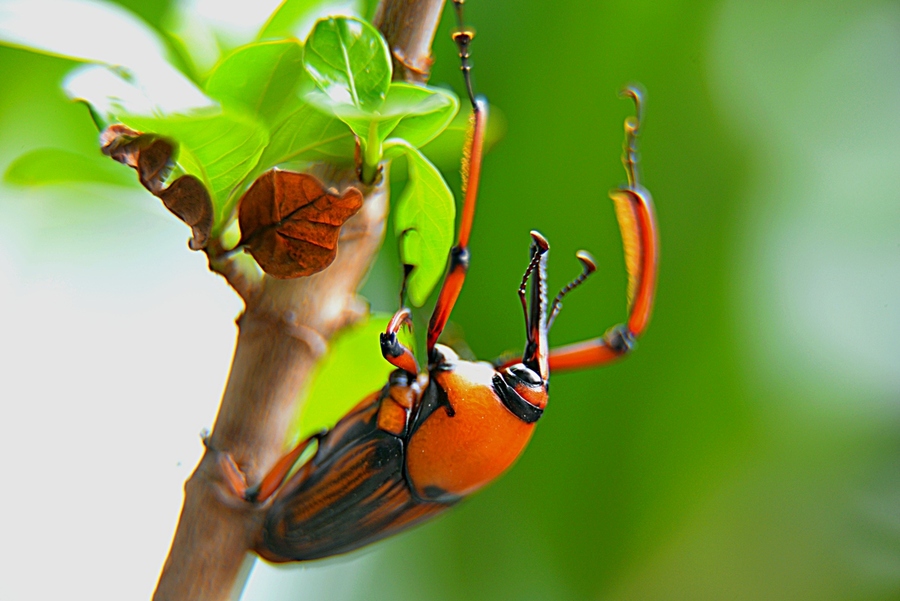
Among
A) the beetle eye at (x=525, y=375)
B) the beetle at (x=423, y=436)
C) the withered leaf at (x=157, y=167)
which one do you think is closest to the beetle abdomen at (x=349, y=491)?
the beetle at (x=423, y=436)

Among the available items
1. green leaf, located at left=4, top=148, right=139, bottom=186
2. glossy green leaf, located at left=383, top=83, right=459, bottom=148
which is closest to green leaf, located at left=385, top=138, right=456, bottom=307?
glossy green leaf, located at left=383, top=83, right=459, bottom=148

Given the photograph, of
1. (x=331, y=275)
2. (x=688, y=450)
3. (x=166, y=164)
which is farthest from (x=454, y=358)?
(x=688, y=450)

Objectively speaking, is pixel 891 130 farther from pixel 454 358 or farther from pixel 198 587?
pixel 198 587

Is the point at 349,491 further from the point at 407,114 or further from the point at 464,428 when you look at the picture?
the point at 407,114

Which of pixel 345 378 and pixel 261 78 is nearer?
pixel 261 78

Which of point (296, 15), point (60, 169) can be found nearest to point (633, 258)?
point (296, 15)
